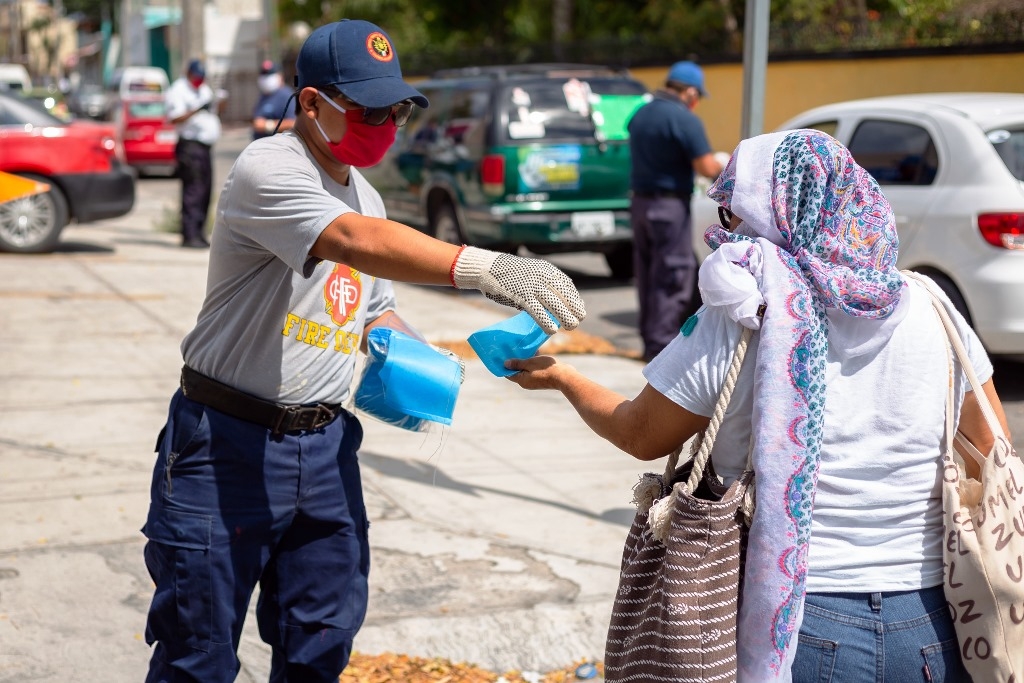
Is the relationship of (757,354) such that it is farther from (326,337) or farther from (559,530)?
(559,530)

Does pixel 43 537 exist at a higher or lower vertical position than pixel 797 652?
lower

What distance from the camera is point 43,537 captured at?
4.73 m

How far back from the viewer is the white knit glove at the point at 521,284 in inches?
92.0

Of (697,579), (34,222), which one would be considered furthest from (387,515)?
(34,222)

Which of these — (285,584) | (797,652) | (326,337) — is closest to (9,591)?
(285,584)

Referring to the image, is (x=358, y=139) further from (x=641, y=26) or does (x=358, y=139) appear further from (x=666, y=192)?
(x=641, y=26)

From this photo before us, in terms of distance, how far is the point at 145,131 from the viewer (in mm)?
22500

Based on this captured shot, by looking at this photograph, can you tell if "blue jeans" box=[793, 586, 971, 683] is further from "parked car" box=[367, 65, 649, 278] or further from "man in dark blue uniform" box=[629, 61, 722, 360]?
"parked car" box=[367, 65, 649, 278]

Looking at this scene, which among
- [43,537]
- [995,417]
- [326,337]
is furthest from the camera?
[43,537]

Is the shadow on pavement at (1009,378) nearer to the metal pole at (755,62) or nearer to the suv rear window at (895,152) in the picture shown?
the suv rear window at (895,152)

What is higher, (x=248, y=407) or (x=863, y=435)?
(x=863, y=435)

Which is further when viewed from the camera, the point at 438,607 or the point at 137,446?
the point at 137,446

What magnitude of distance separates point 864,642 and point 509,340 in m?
0.92

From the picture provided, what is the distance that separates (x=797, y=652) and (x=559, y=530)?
295 centimetres
